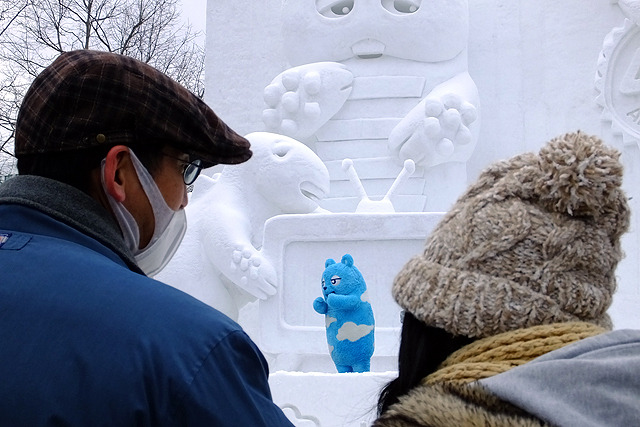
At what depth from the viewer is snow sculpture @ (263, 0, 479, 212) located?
18.1 ft

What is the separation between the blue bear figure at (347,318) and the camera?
3.67 meters

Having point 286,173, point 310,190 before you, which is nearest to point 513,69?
point 310,190

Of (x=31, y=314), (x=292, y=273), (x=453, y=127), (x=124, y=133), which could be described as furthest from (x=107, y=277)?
(x=453, y=127)

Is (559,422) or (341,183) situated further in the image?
(341,183)

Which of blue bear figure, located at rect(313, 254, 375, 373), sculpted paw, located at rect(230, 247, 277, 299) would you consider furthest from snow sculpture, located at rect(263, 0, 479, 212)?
blue bear figure, located at rect(313, 254, 375, 373)

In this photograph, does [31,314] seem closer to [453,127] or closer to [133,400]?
[133,400]

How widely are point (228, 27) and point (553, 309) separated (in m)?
6.14

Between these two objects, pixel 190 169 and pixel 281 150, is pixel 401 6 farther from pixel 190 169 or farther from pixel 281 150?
pixel 190 169

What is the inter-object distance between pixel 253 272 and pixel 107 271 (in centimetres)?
363

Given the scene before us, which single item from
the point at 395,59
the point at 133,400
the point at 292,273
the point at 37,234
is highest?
the point at 395,59

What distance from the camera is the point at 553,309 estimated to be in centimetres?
88

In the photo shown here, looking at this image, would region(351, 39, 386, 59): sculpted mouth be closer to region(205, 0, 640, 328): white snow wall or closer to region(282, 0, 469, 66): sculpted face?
region(282, 0, 469, 66): sculpted face

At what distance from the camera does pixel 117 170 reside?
1.01m

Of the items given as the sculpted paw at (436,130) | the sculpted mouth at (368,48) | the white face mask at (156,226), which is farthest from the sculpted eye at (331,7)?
the white face mask at (156,226)
